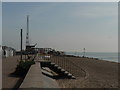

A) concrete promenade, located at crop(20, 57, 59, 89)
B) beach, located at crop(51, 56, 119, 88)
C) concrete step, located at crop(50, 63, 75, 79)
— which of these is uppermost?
concrete promenade, located at crop(20, 57, 59, 89)

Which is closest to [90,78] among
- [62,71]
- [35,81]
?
[62,71]

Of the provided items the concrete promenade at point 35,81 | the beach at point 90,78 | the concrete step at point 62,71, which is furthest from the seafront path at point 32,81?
the concrete step at point 62,71

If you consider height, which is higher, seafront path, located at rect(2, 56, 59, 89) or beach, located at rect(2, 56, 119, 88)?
seafront path, located at rect(2, 56, 59, 89)

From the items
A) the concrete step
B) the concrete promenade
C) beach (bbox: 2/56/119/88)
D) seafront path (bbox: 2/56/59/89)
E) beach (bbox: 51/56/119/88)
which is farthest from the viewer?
the concrete step

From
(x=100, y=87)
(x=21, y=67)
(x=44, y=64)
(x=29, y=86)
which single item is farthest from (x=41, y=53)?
(x=29, y=86)

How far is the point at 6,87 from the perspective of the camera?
1297 cm

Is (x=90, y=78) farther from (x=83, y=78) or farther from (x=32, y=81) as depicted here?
(x=32, y=81)

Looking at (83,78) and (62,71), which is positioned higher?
(62,71)

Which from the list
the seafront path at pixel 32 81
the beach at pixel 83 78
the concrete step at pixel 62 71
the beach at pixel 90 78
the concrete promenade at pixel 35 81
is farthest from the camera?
the concrete step at pixel 62 71

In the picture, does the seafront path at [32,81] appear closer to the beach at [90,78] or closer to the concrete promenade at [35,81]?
the concrete promenade at [35,81]

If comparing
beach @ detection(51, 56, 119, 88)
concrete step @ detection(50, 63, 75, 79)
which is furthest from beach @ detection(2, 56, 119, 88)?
concrete step @ detection(50, 63, 75, 79)

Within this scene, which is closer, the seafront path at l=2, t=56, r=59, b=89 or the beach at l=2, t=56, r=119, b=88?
the seafront path at l=2, t=56, r=59, b=89

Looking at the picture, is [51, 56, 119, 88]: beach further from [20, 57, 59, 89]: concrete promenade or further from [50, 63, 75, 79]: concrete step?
[20, 57, 59, 89]: concrete promenade

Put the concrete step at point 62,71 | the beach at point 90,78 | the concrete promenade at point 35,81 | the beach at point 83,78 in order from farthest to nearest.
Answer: the concrete step at point 62,71
the beach at point 90,78
the beach at point 83,78
the concrete promenade at point 35,81
